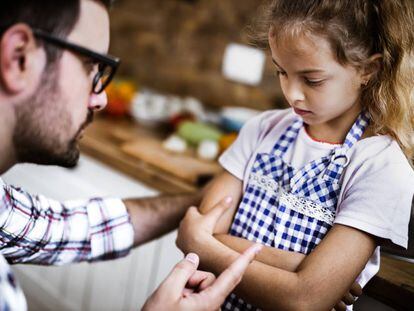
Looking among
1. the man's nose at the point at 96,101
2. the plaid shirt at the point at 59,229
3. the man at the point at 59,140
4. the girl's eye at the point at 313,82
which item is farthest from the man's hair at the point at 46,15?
the girl's eye at the point at 313,82

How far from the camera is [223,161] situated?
109 cm

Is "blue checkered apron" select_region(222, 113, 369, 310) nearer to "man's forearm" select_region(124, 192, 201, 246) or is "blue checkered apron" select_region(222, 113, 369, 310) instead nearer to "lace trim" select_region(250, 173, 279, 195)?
"lace trim" select_region(250, 173, 279, 195)

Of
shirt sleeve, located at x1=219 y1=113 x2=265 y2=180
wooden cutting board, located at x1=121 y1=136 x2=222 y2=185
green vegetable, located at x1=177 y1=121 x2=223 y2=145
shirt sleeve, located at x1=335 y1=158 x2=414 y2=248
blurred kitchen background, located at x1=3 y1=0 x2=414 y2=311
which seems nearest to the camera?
shirt sleeve, located at x1=335 y1=158 x2=414 y2=248

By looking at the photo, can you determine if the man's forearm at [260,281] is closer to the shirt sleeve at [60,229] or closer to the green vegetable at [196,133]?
the shirt sleeve at [60,229]

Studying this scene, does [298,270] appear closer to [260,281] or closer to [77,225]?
[260,281]

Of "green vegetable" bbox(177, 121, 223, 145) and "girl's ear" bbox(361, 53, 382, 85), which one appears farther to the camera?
"green vegetable" bbox(177, 121, 223, 145)

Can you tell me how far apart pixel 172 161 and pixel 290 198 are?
850mm

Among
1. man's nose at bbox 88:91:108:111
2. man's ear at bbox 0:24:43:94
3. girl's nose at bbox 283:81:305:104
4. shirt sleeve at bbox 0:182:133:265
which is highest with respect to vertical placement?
girl's nose at bbox 283:81:305:104

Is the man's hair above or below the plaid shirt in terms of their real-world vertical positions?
above

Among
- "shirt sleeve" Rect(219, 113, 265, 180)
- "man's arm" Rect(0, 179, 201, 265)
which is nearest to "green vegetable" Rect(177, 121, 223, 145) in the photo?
"man's arm" Rect(0, 179, 201, 265)

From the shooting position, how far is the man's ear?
87 centimetres

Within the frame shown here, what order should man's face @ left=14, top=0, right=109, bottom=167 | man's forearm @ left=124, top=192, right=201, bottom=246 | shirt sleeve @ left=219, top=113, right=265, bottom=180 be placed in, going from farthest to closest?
man's forearm @ left=124, top=192, right=201, bottom=246, shirt sleeve @ left=219, top=113, right=265, bottom=180, man's face @ left=14, top=0, right=109, bottom=167

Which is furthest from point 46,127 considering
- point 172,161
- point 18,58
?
point 172,161

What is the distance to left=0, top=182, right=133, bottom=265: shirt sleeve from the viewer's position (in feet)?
3.60
